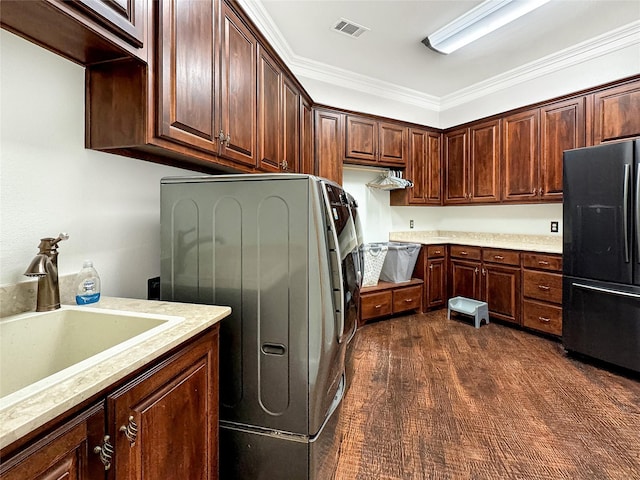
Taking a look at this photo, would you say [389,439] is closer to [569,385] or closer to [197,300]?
[197,300]

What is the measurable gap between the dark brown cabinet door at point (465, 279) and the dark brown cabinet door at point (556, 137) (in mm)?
1066

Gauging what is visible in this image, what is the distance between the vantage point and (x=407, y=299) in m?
3.82

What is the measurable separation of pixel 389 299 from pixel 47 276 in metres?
3.17

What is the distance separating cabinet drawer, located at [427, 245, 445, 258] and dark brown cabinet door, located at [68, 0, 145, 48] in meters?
3.56

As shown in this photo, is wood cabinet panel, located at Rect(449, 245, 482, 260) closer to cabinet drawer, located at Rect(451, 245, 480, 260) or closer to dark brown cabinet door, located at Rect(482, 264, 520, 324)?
cabinet drawer, located at Rect(451, 245, 480, 260)

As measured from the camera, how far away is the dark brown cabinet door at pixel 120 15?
95 cm

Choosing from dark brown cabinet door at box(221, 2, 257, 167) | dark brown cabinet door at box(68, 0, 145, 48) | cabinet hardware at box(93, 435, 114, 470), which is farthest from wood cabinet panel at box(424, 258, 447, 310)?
cabinet hardware at box(93, 435, 114, 470)

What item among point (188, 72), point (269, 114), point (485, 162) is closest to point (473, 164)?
point (485, 162)

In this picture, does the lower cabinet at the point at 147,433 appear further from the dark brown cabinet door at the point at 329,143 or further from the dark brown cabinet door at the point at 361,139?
the dark brown cabinet door at the point at 361,139

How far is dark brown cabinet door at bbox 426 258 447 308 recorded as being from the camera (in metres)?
3.99

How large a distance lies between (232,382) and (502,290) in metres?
3.20

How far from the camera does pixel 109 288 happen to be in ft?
4.91

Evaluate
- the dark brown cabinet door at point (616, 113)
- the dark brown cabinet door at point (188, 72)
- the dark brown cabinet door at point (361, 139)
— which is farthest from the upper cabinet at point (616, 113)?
the dark brown cabinet door at point (188, 72)

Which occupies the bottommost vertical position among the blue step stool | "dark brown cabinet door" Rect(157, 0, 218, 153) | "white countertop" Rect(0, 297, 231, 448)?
the blue step stool
